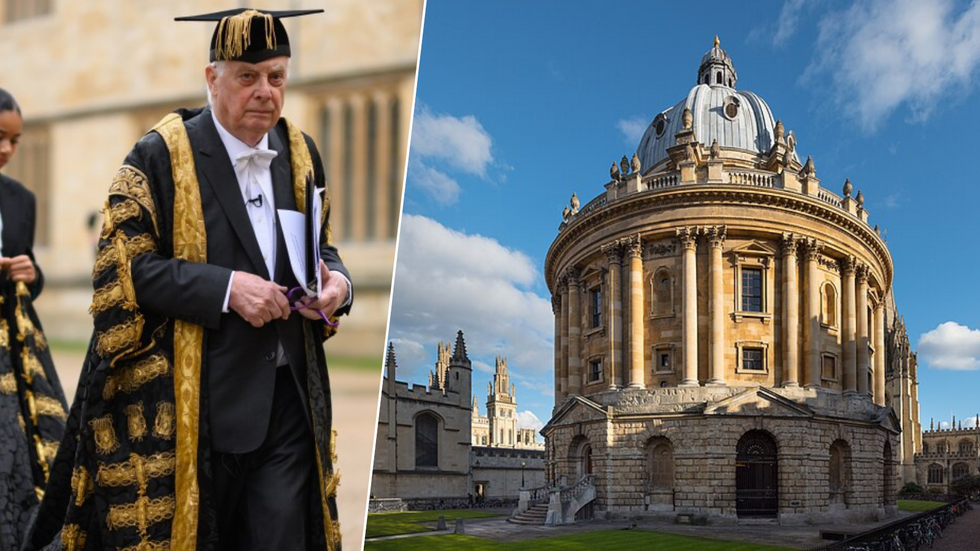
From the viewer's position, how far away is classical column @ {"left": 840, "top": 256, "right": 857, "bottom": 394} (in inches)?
1431

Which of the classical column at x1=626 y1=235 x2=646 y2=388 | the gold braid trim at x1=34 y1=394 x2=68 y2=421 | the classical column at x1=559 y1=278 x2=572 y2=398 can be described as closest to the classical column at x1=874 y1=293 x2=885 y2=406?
the classical column at x1=626 y1=235 x2=646 y2=388

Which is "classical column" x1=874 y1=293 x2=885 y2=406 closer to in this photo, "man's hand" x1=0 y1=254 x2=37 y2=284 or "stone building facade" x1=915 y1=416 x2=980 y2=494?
"stone building facade" x1=915 y1=416 x2=980 y2=494

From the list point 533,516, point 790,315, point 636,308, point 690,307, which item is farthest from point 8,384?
point 790,315

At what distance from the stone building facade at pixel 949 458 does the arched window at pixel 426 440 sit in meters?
47.6

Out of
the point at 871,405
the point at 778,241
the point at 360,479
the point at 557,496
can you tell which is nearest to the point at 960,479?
the point at 871,405

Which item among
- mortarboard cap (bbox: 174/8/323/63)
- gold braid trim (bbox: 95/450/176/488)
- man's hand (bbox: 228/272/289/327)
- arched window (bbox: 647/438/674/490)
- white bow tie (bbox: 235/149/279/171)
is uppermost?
mortarboard cap (bbox: 174/8/323/63)

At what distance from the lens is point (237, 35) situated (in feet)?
10.9

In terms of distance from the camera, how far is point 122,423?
3.19 meters

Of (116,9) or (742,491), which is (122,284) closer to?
(116,9)

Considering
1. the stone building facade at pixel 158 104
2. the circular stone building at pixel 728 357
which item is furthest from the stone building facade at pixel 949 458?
the stone building facade at pixel 158 104

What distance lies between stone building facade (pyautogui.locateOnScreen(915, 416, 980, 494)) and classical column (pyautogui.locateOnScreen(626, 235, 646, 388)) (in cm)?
5237

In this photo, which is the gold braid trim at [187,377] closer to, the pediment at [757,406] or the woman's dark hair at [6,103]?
the woman's dark hair at [6,103]

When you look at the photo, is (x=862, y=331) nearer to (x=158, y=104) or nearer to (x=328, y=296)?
(x=158, y=104)

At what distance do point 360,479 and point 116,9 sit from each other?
5.74 m
